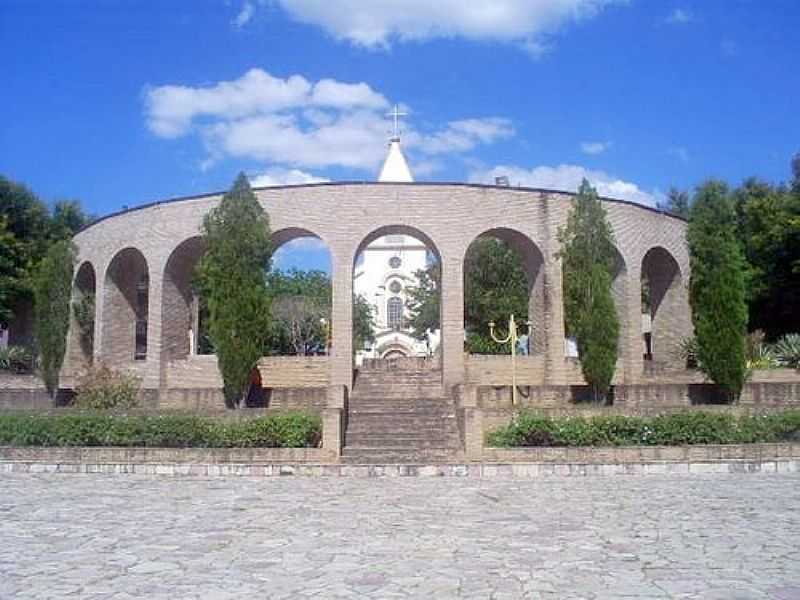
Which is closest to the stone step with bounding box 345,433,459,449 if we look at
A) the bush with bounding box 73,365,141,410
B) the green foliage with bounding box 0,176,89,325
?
the bush with bounding box 73,365,141,410

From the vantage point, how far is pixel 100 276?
23922 mm

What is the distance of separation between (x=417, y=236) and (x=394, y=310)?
38.4 metres

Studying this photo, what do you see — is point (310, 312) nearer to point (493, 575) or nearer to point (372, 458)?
point (372, 458)

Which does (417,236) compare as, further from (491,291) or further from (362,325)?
(362,325)

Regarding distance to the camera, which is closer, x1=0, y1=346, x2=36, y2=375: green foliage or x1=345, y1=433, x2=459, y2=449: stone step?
x1=345, y1=433, x2=459, y2=449: stone step

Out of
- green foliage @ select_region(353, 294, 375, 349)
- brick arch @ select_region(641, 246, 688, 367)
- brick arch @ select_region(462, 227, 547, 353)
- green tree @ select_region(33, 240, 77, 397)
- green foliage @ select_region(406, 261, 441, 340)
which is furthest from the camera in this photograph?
green foliage @ select_region(353, 294, 375, 349)

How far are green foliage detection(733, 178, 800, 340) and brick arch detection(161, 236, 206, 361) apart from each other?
19.9 metres

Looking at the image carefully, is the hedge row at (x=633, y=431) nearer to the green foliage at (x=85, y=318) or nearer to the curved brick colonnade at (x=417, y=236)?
the curved brick colonnade at (x=417, y=236)

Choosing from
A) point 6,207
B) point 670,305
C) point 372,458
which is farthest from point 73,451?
point 6,207

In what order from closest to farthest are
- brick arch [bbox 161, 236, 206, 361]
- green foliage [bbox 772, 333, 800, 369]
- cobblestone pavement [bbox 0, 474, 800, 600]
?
1. cobblestone pavement [bbox 0, 474, 800, 600]
2. green foliage [bbox 772, 333, 800, 369]
3. brick arch [bbox 161, 236, 206, 361]

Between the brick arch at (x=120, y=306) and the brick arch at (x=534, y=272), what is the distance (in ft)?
34.8

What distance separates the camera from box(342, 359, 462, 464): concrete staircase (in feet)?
47.9

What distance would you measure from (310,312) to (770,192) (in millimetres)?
24172

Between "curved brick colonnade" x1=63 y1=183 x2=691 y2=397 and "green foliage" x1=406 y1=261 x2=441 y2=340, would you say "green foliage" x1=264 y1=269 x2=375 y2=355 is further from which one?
"curved brick colonnade" x1=63 y1=183 x2=691 y2=397
